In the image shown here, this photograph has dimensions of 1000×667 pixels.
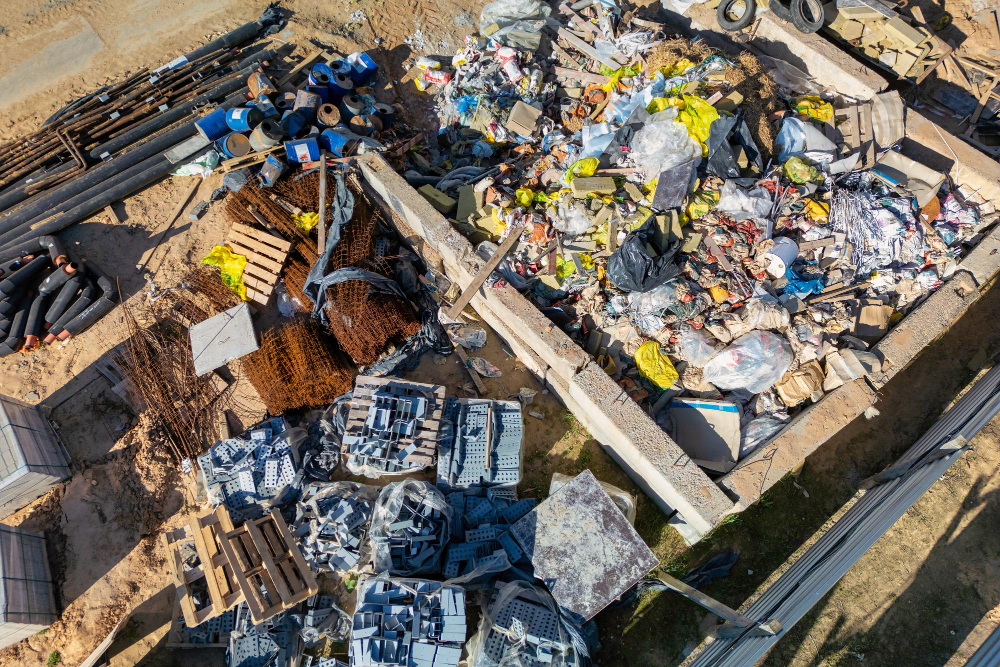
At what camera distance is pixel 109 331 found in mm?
7152

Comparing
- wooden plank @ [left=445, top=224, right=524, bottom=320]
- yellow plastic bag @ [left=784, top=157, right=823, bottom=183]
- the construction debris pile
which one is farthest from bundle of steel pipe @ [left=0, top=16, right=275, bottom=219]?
yellow plastic bag @ [left=784, top=157, right=823, bottom=183]

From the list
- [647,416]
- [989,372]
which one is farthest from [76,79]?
[989,372]

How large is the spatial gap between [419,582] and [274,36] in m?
8.91

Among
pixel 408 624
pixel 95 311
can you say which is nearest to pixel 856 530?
pixel 408 624

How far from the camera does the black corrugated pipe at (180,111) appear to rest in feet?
26.9

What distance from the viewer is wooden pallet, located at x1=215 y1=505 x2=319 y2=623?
17.1ft

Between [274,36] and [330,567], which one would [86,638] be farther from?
[274,36]

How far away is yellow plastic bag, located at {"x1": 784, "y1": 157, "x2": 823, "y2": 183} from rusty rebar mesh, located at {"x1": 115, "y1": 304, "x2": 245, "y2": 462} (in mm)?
7463

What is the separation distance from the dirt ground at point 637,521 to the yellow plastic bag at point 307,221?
142 centimetres

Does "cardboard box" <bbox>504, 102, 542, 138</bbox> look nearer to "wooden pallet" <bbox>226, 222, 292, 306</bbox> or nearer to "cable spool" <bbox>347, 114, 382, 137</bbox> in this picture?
"cable spool" <bbox>347, 114, 382, 137</bbox>

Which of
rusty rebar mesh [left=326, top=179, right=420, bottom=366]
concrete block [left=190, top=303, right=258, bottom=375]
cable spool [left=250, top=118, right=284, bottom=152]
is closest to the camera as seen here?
rusty rebar mesh [left=326, top=179, right=420, bottom=366]

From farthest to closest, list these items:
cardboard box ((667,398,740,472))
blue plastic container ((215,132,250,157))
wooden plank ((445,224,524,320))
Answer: blue plastic container ((215,132,250,157)) → wooden plank ((445,224,524,320)) → cardboard box ((667,398,740,472))

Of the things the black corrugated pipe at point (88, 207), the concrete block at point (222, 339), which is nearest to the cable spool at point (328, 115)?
the black corrugated pipe at point (88, 207)

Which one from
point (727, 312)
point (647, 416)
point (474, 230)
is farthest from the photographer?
point (474, 230)
